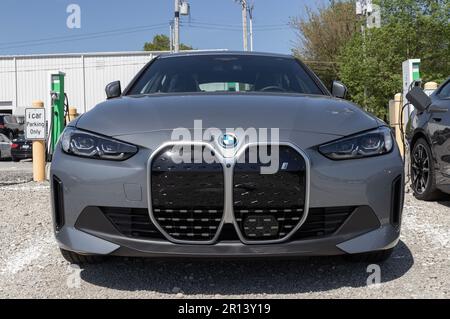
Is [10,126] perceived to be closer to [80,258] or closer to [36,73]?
[36,73]

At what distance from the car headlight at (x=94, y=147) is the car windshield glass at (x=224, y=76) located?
105cm

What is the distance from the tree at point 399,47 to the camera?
20.4 metres

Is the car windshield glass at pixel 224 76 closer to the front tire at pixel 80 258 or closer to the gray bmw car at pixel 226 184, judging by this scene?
the gray bmw car at pixel 226 184

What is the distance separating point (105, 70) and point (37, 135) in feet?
92.3

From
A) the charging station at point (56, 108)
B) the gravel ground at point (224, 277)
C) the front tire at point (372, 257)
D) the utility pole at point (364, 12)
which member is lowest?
the gravel ground at point (224, 277)

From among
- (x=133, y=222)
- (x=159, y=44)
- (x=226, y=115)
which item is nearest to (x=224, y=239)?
(x=133, y=222)

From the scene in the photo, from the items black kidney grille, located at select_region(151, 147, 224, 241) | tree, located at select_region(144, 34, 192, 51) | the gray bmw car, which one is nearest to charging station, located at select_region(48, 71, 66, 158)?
the gray bmw car

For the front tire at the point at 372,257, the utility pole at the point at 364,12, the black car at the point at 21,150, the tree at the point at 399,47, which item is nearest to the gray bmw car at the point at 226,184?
the front tire at the point at 372,257

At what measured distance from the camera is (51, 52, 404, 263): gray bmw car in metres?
2.55

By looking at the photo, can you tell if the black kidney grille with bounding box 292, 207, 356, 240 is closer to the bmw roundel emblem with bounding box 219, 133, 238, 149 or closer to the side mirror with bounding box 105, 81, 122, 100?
the bmw roundel emblem with bounding box 219, 133, 238, 149

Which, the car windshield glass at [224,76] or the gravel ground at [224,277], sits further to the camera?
the car windshield glass at [224,76]

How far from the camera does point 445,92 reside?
17.2 feet

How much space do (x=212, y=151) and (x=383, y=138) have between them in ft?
3.19

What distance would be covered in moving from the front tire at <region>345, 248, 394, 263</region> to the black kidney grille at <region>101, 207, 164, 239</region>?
1227 mm
